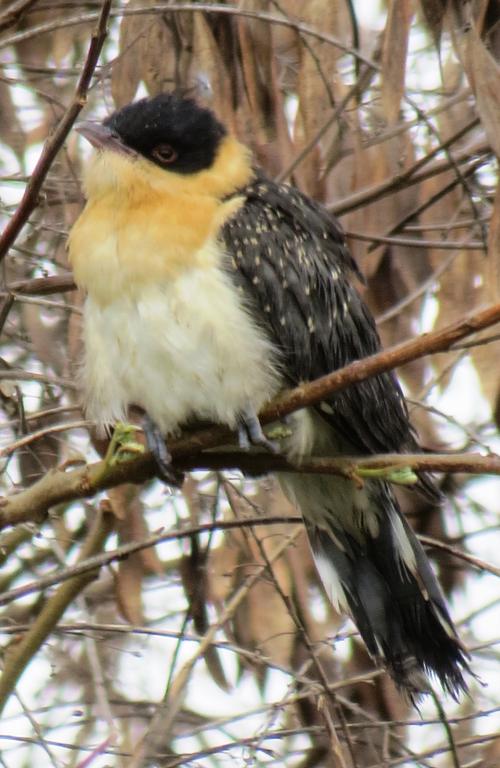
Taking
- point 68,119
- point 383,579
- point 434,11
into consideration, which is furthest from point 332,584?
point 68,119

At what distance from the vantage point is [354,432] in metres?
3.49

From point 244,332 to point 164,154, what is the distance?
69cm

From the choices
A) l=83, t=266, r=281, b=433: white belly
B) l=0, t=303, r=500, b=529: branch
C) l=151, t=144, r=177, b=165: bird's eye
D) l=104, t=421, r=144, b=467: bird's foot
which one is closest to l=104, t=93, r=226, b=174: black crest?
l=151, t=144, r=177, b=165: bird's eye

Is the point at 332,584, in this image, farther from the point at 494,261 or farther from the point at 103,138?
the point at 103,138

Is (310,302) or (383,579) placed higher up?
(310,302)

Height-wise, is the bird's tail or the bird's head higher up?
the bird's head

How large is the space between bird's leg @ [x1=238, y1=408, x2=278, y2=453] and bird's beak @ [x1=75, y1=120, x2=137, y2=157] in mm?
879

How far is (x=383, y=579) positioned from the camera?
12.3 feet

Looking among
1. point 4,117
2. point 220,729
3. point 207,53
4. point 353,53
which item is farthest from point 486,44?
point 220,729

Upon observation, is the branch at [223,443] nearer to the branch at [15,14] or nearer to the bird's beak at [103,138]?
the bird's beak at [103,138]

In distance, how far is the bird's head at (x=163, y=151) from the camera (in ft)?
11.7

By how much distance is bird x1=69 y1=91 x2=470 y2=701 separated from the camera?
3.29 meters

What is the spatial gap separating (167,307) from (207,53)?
1.06m

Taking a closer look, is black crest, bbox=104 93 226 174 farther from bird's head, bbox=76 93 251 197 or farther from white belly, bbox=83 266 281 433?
white belly, bbox=83 266 281 433
